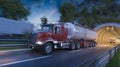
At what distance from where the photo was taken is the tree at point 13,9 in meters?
48.9

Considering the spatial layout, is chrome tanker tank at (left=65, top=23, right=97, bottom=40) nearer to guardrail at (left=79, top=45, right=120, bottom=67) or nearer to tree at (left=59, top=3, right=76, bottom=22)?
guardrail at (left=79, top=45, right=120, bottom=67)

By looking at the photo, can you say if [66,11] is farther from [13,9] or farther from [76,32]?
[76,32]

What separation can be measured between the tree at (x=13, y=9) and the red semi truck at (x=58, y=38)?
63.5 feet

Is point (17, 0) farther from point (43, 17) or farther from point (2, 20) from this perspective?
point (2, 20)

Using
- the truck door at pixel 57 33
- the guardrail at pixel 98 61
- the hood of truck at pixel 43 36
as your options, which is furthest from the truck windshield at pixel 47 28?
the guardrail at pixel 98 61

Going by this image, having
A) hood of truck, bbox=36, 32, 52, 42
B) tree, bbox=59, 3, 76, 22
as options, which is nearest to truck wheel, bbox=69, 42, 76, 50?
hood of truck, bbox=36, 32, 52, 42

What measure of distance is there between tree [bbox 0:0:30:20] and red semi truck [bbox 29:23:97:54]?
19.4 m

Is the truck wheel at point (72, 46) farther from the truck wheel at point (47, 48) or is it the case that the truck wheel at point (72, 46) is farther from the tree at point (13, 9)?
the tree at point (13, 9)

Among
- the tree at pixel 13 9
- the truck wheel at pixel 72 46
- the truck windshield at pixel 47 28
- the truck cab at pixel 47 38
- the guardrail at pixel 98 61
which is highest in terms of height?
the tree at pixel 13 9

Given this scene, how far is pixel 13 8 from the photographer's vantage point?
4941cm

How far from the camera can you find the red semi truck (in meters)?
23.0

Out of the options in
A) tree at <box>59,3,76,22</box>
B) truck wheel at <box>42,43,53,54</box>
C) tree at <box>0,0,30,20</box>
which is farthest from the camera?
tree at <box>59,3,76,22</box>

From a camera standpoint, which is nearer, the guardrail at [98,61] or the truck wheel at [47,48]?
the guardrail at [98,61]

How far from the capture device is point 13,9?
4944 cm
